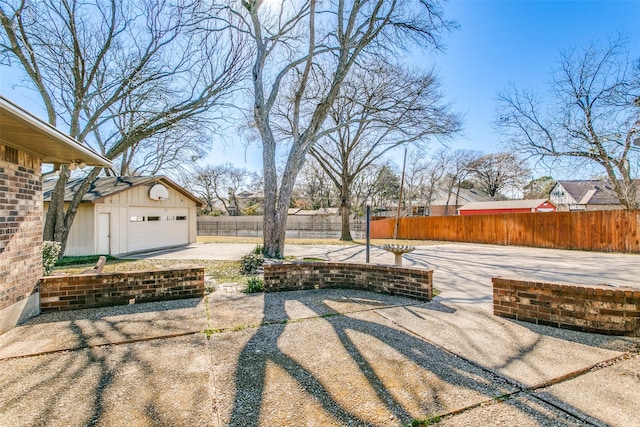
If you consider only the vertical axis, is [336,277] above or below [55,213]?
below

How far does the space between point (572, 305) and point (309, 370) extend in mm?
3051

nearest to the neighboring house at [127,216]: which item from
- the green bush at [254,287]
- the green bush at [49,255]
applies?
the green bush at [49,255]

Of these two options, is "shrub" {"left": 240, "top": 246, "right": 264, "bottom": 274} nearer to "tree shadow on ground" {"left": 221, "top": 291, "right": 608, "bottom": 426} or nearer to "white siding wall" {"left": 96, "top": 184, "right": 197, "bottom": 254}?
"tree shadow on ground" {"left": 221, "top": 291, "right": 608, "bottom": 426}

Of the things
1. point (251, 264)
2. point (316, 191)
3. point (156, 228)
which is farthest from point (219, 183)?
point (251, 264)

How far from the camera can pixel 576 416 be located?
1958 mm

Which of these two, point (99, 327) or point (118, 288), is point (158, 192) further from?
point (99, 327)

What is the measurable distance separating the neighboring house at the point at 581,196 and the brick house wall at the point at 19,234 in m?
38.2

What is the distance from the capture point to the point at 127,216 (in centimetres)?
1299

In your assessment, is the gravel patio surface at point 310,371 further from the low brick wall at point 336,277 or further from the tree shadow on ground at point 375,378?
the low brick wall at point 336,277

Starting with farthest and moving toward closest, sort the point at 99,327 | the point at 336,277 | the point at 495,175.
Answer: the point at 495,175
the point at 336,277
the point at 99,327

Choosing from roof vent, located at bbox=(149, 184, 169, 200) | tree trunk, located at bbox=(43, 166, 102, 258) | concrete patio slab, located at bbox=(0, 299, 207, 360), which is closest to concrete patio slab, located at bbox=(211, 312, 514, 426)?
concrete patio slab, located at bbox=(0, 299, 207, 360)

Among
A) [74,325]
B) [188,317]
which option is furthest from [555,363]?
[74,325]

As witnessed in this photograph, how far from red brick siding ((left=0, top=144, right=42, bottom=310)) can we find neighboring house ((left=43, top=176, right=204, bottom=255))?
869 centimetres

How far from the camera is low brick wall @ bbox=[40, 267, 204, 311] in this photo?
4250mm
